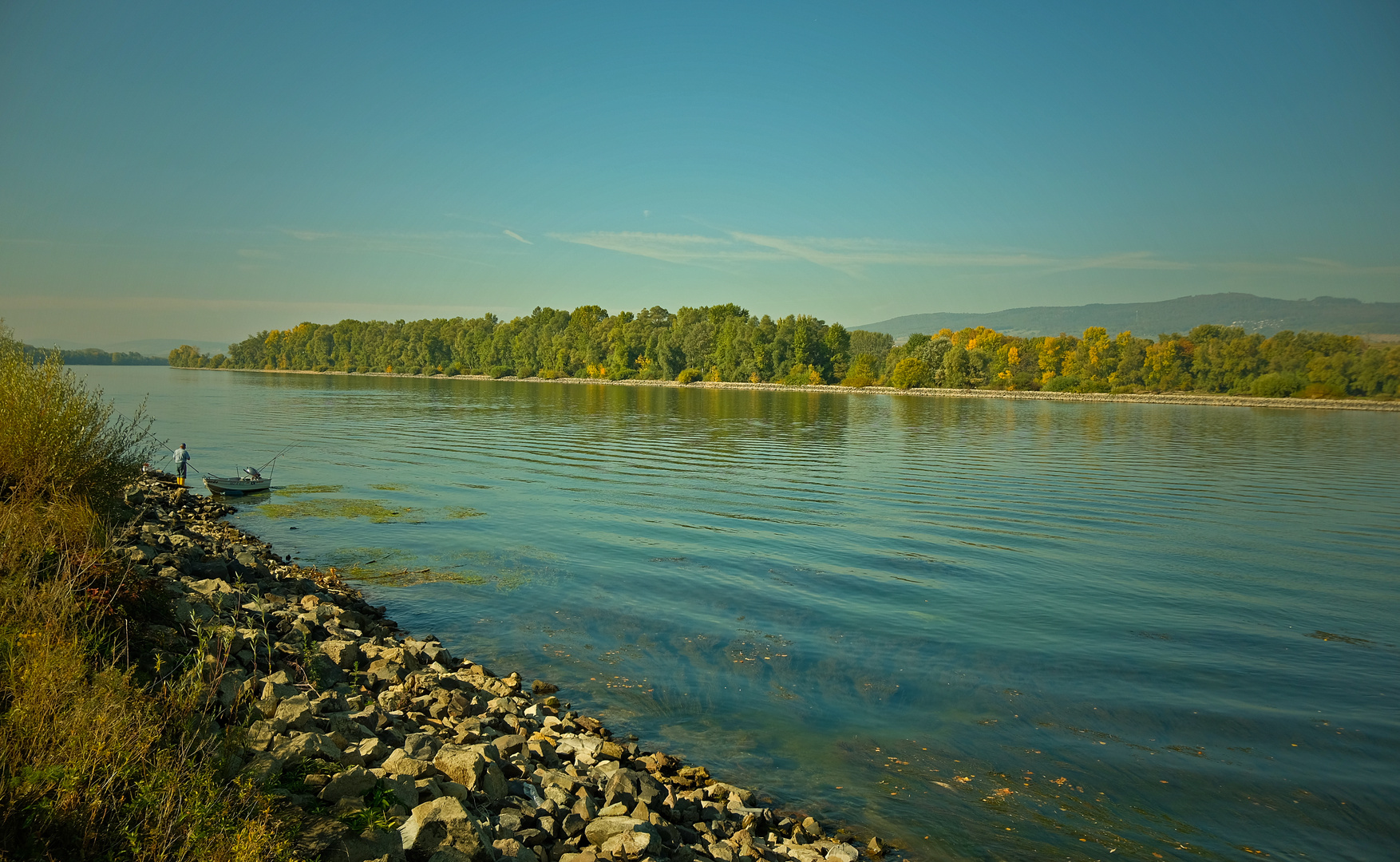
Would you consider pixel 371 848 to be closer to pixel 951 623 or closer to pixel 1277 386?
pixel 951 623

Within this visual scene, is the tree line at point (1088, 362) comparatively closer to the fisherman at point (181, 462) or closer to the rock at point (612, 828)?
the fisherman at point (181, 462)

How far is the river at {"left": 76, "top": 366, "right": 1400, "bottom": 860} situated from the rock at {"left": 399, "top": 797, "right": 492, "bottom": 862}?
14.7 feet

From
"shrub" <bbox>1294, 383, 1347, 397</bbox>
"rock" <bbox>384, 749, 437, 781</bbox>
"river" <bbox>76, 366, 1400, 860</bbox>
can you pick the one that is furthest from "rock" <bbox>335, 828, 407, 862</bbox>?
"shrub" <bbox>1294, 383, 1347, 397</bbox>

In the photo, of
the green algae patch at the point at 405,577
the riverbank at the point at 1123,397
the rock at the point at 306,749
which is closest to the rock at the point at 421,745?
the rock at the point at 306,749

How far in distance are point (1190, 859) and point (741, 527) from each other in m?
17.1

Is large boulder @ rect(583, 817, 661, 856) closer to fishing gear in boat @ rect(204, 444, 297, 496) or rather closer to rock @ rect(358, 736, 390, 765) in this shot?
rock @ rect(358, 736, 390, 765)

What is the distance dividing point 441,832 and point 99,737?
238 centimetres

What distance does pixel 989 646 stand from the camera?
46.7ft

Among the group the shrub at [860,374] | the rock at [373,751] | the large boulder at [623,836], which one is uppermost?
the shrub at [860,374]

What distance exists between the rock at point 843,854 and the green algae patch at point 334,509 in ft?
68.7

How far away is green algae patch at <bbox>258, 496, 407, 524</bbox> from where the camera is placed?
2597cm

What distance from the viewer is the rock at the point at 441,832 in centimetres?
561

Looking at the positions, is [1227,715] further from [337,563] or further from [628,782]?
[337,563]

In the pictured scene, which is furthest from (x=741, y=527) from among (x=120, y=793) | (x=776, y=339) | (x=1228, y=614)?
(x=776, y=339)
